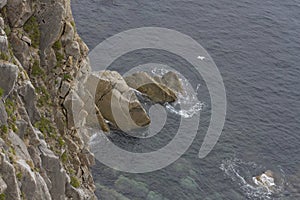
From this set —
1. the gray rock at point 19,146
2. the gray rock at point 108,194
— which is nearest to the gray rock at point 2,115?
the gray rock at point 19,146

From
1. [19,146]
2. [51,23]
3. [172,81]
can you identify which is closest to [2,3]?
[51,23]

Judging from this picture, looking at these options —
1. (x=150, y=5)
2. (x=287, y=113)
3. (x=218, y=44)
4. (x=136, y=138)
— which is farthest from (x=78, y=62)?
(x=150, y=5)

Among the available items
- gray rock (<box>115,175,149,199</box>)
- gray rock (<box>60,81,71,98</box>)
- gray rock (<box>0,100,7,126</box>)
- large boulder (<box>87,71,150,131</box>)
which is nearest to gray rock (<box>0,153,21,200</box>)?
gray rock (<box>0,100,7,126</box>)

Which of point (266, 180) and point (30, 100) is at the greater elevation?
point (30, 100)

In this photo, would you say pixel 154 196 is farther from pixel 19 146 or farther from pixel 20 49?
pixel 19 146

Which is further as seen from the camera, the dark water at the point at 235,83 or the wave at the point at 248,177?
the wave at the point at 248,177

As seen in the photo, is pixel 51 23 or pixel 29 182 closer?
pixel 29 182

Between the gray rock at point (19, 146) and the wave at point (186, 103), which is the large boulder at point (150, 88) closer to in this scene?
the wave at point (186, 103)

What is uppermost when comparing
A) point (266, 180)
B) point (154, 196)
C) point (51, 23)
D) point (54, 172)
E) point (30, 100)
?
point (51, 23)
